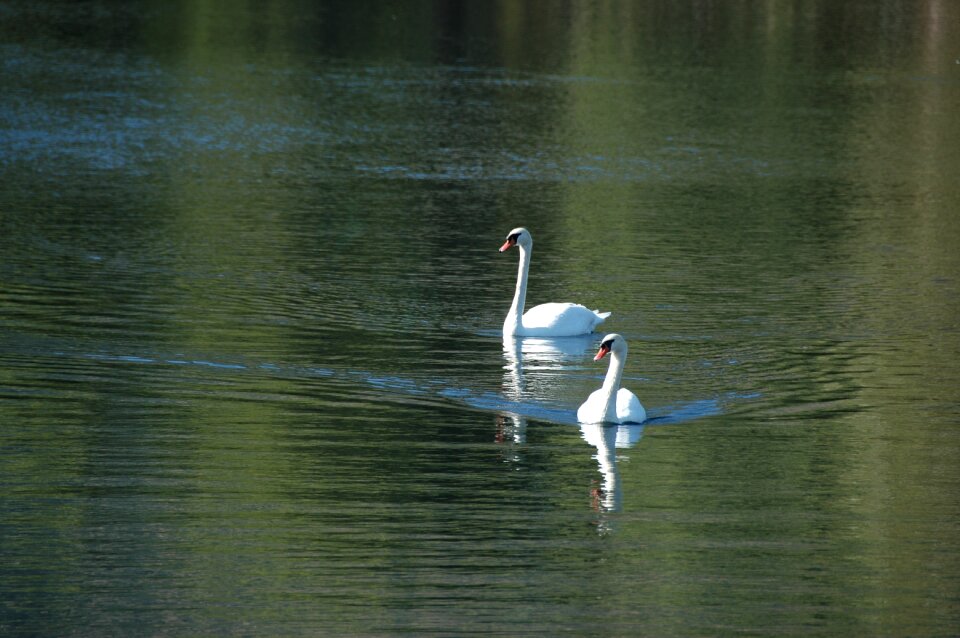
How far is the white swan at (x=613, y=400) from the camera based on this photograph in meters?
16.2

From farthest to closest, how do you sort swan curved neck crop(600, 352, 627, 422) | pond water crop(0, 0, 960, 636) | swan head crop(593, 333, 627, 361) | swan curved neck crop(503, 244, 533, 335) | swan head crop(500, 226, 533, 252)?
swan head crop(500, 226, 533, 252)
swan curved neck crop(503, 244, 533, 335)
swan head crop(593, 333, 627, 361)
swan curved neck crop(600, 352, 627, 422)
pond water crop(0, 0, 960, 636)

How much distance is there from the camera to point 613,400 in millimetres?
16281

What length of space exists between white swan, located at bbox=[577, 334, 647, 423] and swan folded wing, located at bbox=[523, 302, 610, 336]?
4313 mm

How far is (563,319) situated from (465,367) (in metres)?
2.28

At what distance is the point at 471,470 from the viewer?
14.5m

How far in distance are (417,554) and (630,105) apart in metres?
37.9

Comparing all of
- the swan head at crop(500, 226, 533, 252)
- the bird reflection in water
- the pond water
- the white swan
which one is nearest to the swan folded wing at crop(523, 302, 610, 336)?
the pond water

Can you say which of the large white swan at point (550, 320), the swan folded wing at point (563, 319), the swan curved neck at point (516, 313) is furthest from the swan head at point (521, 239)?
→ the swan folded wing at point (563, 319)

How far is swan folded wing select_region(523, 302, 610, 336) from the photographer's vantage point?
21.0 m

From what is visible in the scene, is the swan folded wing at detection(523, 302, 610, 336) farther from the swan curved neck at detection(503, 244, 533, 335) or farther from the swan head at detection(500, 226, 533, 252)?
the swan head at detection(500, 226, 533, 252)

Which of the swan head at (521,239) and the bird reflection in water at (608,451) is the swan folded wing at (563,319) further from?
the bird reflection in water at (608,451)

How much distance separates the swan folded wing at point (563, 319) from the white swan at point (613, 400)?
14.1 feet

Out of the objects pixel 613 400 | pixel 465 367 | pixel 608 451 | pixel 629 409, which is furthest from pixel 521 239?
pixel 608 451

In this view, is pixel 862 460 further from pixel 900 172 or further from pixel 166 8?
pixel 166 8
